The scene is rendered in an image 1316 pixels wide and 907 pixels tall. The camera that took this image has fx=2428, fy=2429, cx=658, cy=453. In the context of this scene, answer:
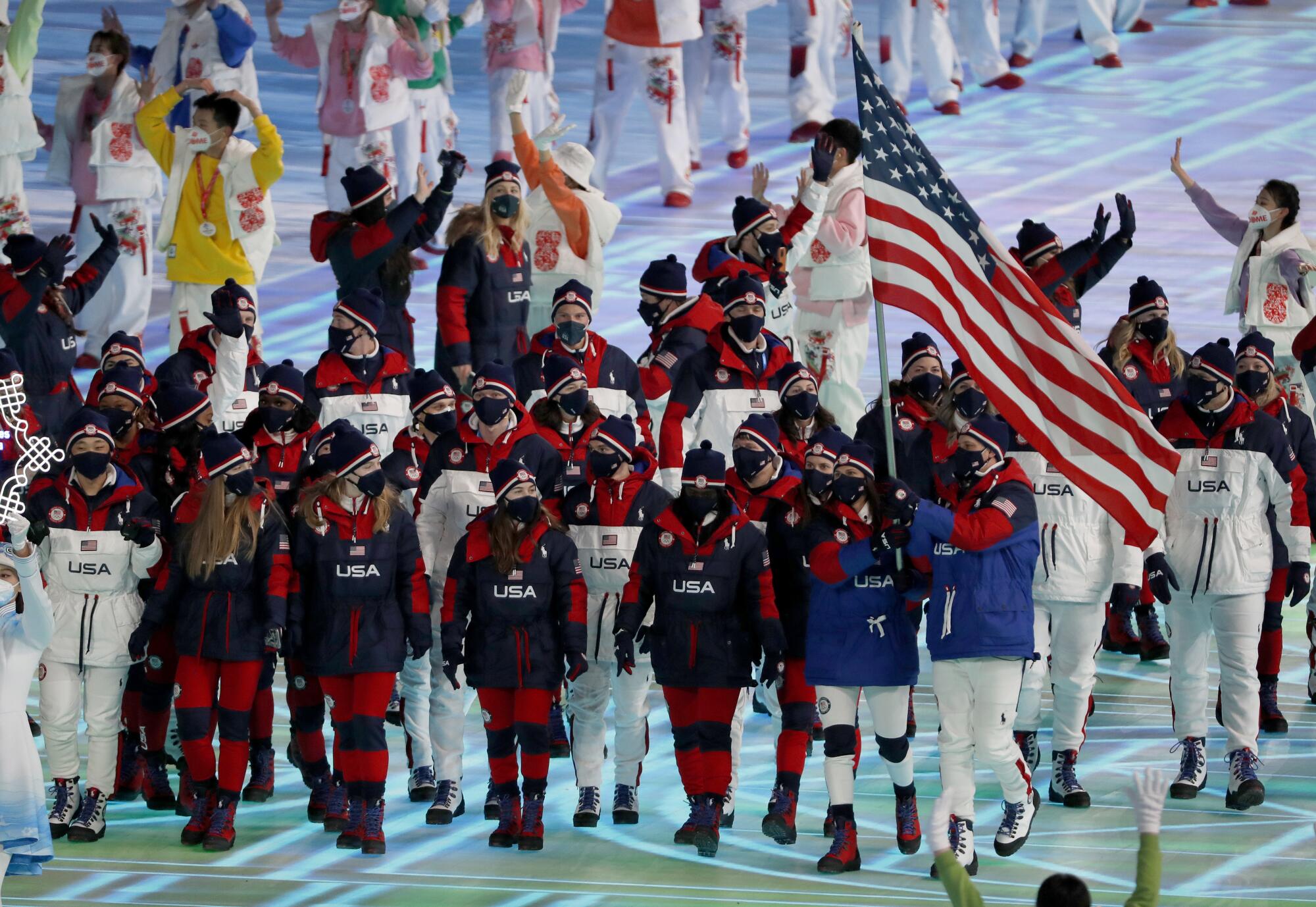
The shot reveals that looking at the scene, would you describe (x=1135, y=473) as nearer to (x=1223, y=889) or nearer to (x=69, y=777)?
(x=1223, y=889)

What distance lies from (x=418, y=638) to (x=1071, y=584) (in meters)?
3.30

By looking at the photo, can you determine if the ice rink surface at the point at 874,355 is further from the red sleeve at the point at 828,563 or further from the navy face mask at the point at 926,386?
the navy face mask at the point at 926,386

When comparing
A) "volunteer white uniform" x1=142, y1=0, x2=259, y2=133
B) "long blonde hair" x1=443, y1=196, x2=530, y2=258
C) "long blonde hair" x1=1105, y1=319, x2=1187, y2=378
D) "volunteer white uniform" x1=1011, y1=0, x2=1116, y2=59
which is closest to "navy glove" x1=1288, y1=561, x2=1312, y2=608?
"long blonde hair" x1=1105, y1=319, x2=1187, y2=378

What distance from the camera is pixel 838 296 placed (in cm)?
1548

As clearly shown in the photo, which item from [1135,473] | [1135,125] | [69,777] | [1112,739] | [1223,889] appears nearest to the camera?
[1135,473]

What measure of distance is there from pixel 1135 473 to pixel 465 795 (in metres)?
4.24

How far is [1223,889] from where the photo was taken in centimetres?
1121

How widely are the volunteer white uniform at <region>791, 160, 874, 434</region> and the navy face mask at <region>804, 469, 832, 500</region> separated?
362cm

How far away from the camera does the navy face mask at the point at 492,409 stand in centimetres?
1249

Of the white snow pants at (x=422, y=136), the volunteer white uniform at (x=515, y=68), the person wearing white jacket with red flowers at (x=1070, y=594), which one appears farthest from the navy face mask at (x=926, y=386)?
the volunteer white uniform at (x=515, y=68)

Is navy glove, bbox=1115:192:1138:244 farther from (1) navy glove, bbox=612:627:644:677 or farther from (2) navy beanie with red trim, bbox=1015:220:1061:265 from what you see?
(1) navy glove, bbox=612:627:644:677

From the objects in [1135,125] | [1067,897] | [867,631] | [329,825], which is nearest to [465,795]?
[329,825]

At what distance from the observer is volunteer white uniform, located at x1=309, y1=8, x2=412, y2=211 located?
19.0 meters

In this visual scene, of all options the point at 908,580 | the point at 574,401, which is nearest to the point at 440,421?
the point at 574,401
